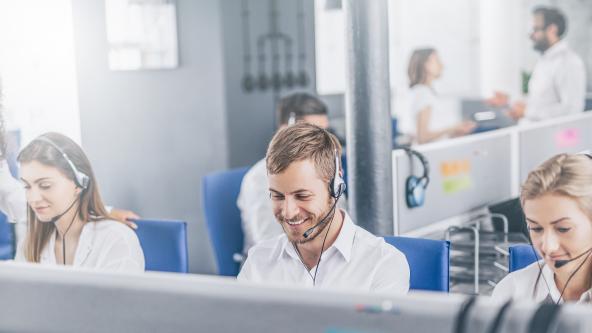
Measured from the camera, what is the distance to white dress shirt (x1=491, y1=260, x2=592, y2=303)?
1321 mm

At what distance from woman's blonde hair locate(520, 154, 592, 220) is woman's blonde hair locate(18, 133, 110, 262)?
3.38ft

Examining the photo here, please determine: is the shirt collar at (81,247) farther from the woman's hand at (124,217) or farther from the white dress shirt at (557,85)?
the white dress shirt at (557,85)

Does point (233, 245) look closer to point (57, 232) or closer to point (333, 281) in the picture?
point (57, 232)

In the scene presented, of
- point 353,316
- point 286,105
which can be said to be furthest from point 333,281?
point 286,105

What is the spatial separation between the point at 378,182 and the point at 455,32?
217 inches

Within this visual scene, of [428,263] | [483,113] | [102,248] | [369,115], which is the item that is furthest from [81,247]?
[483,113]

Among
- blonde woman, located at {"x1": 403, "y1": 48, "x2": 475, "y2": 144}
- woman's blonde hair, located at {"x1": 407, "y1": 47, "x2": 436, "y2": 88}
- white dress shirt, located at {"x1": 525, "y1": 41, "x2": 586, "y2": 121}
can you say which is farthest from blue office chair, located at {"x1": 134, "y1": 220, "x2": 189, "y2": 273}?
woman's blonde hair, located at {"x1": 407, "y1": 47, "x2": 436, "y2": 88}

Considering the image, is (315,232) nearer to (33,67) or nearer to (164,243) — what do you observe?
(164,243)

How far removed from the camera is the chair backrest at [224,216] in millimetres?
2967

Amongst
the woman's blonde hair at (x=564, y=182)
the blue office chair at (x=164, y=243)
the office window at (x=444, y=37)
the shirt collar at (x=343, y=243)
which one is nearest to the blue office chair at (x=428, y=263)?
the shirt collar at (x=343, y=243)

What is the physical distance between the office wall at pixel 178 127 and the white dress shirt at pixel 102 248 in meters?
1.53

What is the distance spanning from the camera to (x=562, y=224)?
4.18 ft

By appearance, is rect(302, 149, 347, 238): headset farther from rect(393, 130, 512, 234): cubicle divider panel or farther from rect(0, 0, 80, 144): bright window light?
rect(393, 130, 512, 234): cubicle divider panel

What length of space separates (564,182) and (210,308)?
87 centimetres
